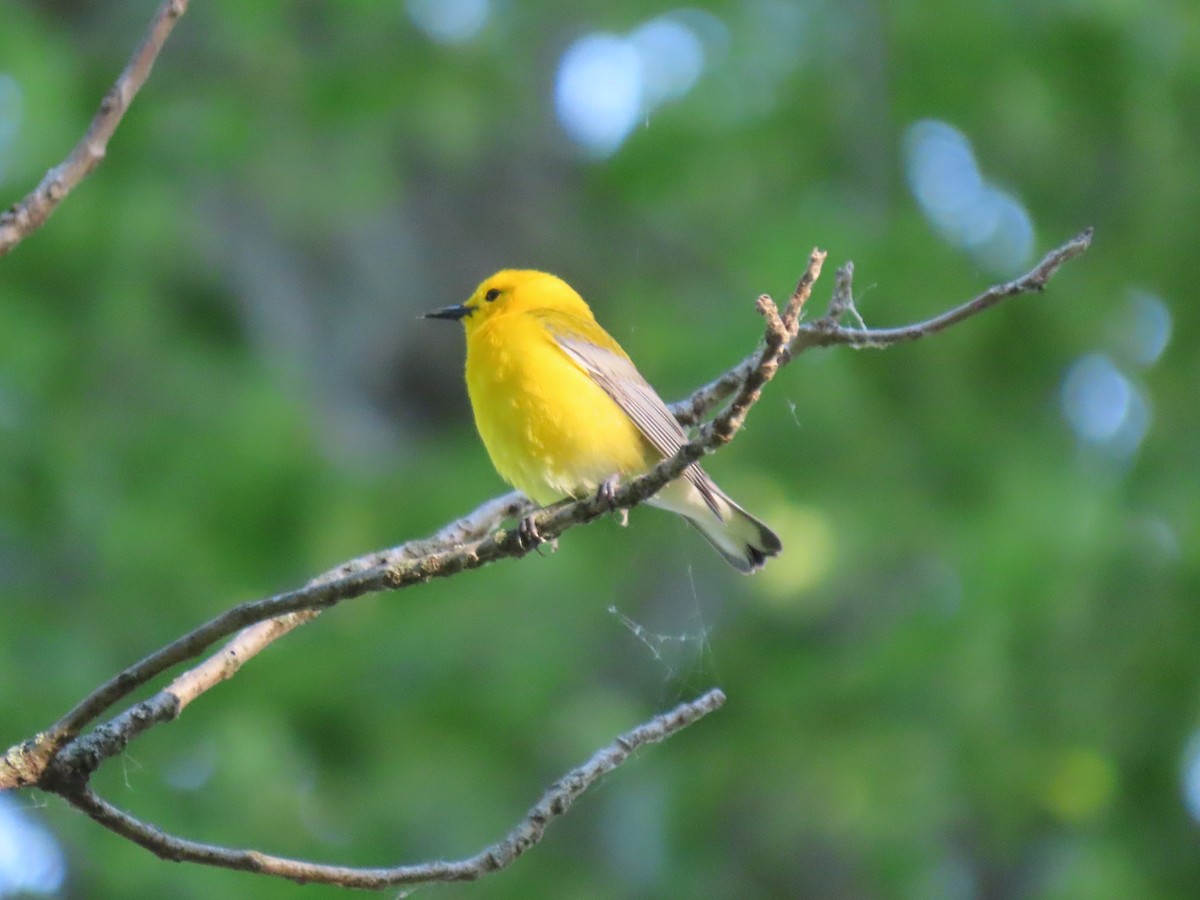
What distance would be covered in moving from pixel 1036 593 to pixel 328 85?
380 centimetres

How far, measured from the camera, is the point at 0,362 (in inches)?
222

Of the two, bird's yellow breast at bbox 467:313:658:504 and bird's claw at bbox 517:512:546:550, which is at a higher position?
bird's yellow breast at bbox 467:313:658:504

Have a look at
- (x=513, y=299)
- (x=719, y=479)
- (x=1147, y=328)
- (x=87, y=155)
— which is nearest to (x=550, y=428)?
(x=513, y=299)

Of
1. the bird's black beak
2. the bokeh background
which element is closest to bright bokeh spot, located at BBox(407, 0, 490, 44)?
the bokeh background

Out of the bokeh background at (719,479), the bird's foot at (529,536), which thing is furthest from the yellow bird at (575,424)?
the bokeh background at (719,479)

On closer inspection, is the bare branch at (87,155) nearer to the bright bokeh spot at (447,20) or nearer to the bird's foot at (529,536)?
the bird's foot at (529,536)

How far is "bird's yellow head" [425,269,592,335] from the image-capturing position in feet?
14.1

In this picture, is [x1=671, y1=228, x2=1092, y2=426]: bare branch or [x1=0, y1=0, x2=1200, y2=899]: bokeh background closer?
[x1=671, y1=228, x2=1092, y2=426]: bare branch

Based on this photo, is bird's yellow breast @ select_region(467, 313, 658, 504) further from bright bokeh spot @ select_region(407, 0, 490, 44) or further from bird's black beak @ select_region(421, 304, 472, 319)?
bright bokeh spot @ select_region(407, 0, 490, 44)

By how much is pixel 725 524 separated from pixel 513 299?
3.25 ft

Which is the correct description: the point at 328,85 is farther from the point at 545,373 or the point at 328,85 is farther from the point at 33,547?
the point at 545,373

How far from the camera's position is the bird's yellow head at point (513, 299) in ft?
14.1

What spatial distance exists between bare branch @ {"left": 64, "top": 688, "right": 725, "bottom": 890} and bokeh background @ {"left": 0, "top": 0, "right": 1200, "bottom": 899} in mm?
3244

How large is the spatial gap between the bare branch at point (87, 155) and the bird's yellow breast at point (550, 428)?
6.13ft
